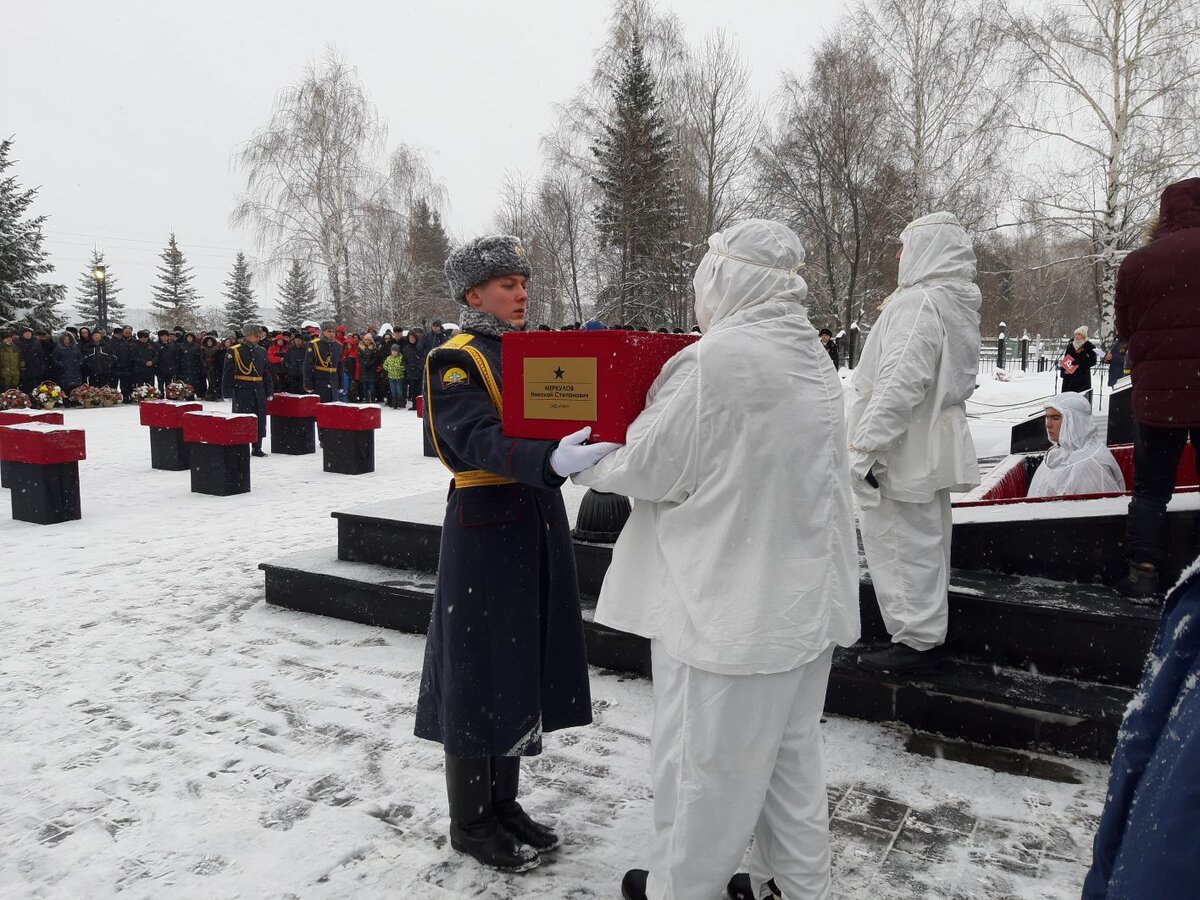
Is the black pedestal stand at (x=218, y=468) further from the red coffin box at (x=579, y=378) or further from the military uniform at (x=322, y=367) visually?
the red coffin box at (x=579, y=378)

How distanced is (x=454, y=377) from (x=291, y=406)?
36.1 feet

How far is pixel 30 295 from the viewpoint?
23.6 m

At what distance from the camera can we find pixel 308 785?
3.13 meters

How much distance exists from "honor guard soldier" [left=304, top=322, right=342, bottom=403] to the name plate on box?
579 inches

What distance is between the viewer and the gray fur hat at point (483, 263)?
2.56 m

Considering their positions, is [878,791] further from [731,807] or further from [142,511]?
[142,511]

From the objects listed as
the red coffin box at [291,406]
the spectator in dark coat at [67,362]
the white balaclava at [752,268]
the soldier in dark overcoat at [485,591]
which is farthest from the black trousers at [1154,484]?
the spectator in dark coat at [67,362]

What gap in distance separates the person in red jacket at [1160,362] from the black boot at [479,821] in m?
2.91

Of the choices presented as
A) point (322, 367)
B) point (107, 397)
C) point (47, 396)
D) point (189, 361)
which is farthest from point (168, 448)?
point (189, 361)

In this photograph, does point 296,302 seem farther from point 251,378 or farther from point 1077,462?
point 1077,462

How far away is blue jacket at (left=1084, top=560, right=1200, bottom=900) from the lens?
0.71 meters

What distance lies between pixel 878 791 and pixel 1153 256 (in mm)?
2605

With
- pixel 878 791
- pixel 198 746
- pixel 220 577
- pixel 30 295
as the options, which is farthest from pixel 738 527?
pixel 30 295

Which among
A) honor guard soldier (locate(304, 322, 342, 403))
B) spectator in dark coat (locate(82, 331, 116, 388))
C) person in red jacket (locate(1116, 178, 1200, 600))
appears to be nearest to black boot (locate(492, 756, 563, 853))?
person in red jacket (locate(1116, 178, 1200, 600))
